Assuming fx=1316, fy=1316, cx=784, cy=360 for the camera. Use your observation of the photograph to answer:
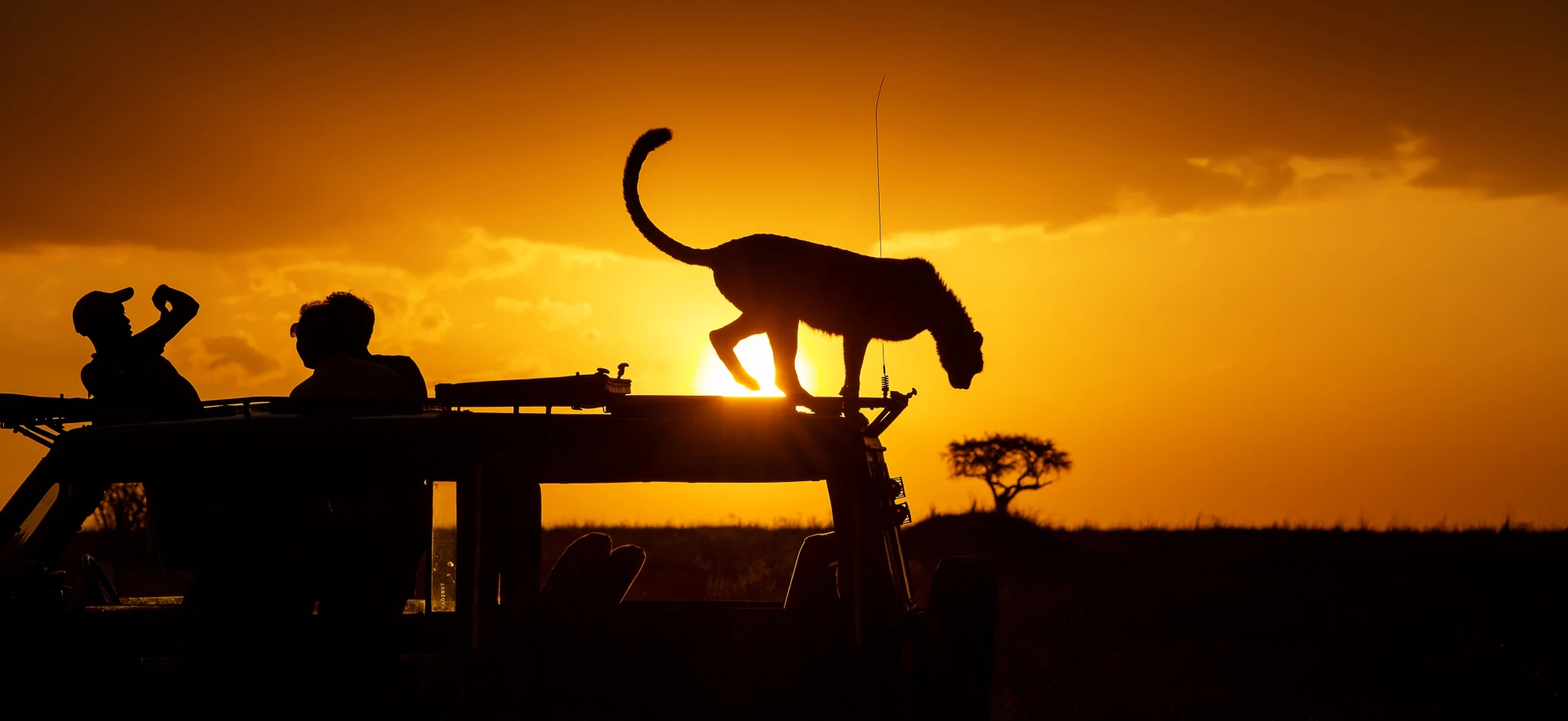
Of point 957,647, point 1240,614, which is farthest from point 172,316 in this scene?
point 1240,614


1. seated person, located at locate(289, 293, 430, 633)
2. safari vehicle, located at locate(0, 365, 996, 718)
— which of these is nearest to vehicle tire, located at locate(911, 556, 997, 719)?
safari vehicle, located at locate(0, 365, 996, 718)

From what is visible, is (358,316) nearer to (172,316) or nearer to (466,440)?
(172,316)

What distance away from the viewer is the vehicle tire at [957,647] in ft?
10.5

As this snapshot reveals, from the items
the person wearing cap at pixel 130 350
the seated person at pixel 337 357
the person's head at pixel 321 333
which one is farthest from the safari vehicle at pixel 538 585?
the person wearing cap at pixel 130 350

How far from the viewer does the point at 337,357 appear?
439 cm

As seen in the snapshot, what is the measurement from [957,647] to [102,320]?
3.68 m

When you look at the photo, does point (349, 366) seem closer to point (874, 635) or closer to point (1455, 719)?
point (874, 635)

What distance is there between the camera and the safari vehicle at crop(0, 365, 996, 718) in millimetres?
3148

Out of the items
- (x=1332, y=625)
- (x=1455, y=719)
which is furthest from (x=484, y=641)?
(x=1332, y=625)

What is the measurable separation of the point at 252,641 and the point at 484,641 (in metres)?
0.56

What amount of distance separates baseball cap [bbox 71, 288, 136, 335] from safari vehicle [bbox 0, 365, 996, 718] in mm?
1751

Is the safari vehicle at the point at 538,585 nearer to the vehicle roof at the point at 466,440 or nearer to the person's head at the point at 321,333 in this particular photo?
the vehicle roof at the point at 466,440

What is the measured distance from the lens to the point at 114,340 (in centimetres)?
503

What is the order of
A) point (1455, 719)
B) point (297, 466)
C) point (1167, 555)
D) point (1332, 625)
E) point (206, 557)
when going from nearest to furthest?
point (297, 466) → point (206, 557) → point (1455, 719) → point (1332, 625) → point (1167, 555)
